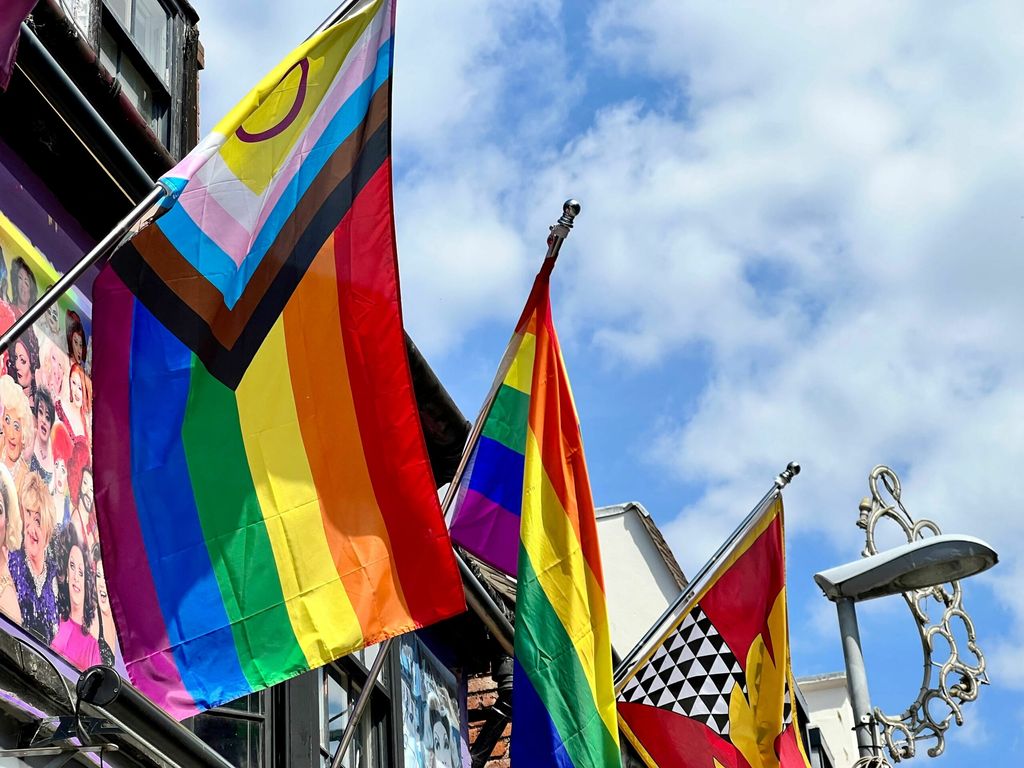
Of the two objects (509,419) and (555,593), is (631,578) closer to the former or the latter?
(509,419)

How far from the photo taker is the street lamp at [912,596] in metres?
11.7

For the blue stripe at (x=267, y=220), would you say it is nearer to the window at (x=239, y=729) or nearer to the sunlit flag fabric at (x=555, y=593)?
the sunlit flag fabric at (x=555, y=593)

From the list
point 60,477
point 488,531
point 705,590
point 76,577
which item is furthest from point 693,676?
point 60,477

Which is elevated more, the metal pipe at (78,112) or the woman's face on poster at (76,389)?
the metal pipe at (78,112)

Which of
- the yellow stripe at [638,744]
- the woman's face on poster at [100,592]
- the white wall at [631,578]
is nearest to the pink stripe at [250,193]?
the woman's face on poster at [100,592]

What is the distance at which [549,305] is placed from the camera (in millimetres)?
9039

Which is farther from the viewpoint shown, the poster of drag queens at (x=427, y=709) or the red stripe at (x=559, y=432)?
the poster of drag queens at (x=427, y=709)

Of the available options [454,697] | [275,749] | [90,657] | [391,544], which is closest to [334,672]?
[275,749]

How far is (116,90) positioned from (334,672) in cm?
384

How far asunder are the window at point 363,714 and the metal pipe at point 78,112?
337cm

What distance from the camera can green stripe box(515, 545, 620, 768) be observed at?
8172 mm

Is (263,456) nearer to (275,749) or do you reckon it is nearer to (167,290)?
(167,290)

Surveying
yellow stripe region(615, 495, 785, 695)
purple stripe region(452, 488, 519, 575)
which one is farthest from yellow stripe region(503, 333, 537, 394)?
yellow stripe region(615, 495, 785, 695)

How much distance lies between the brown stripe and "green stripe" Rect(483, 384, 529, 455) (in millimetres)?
2290
